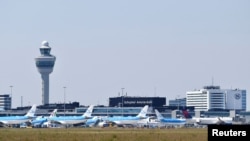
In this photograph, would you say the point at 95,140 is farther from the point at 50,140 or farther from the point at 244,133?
the point at 244,133

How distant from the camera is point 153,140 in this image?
8119 cm

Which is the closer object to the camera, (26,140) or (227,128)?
(227,128)

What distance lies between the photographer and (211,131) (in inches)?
1088

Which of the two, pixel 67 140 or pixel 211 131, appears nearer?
pixel 211 131

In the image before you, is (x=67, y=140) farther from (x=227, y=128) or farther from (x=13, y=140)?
(x=227, y=128)

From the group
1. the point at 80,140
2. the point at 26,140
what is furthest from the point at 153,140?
the point at 26,140

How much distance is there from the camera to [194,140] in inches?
3278

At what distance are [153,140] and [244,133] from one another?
176 ft

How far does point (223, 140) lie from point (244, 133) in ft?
3.13

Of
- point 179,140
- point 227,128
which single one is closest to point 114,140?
point 179,140

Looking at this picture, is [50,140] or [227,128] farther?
[50,140]

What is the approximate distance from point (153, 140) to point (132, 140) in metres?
2.20

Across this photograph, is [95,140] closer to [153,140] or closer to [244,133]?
[153,140]

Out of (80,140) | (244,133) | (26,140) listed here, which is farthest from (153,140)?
(244,133)
